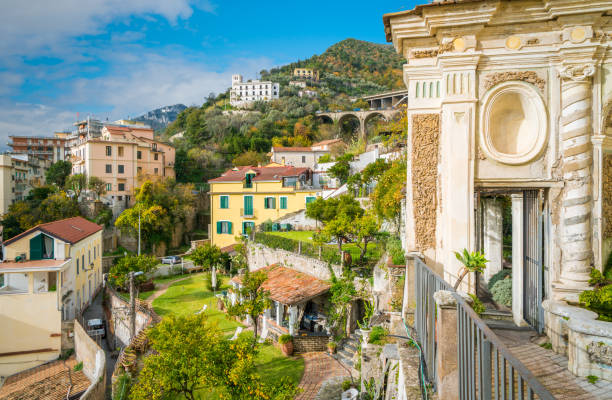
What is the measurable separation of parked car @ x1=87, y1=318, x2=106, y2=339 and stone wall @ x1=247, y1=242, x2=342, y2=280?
28.9ft

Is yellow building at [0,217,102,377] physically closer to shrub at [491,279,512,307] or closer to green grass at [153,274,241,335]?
green grass at [153,274,241,335]

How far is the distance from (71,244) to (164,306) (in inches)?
230

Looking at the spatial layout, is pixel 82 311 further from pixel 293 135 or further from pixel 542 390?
pixel 293 135

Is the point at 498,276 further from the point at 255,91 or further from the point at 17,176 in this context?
the point at 255,91

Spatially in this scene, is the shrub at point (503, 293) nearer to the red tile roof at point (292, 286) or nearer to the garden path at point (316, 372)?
the garden path at point (316, 372)

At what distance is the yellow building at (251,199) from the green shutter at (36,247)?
1389cm

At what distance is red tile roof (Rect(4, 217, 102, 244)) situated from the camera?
704 inches

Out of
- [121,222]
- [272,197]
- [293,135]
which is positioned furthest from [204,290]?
[293,135]

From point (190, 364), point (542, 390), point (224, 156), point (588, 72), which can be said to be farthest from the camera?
point (224, 156)

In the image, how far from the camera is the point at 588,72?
5.39 metres

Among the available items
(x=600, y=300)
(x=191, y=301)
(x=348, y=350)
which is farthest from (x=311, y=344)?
(x=600, y=300)

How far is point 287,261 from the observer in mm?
19156

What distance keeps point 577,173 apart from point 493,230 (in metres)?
4.37

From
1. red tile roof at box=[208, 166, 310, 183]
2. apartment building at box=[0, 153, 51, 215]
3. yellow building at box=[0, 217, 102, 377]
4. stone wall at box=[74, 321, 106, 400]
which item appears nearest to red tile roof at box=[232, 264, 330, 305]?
stone wall at box=[74, 321, 106, 400]
